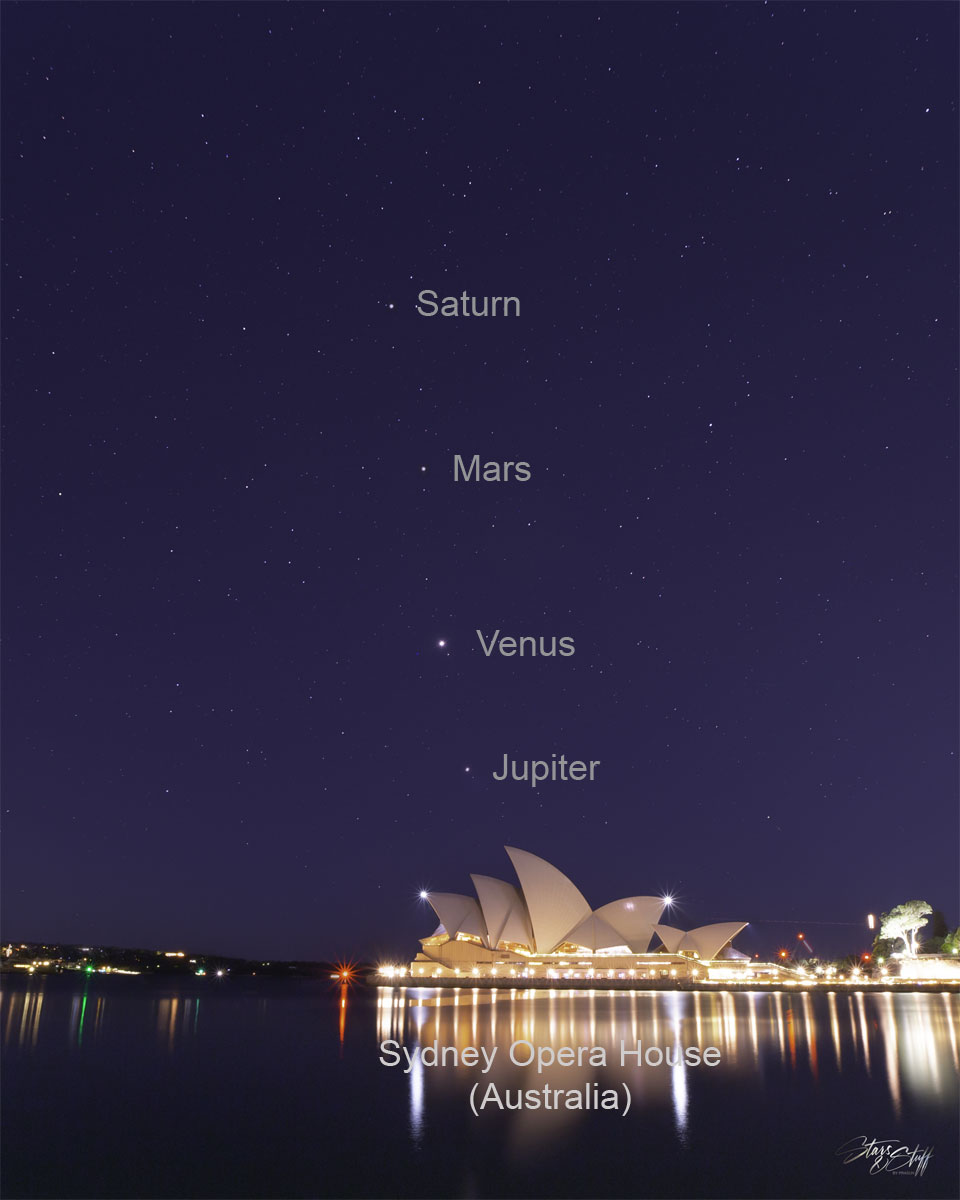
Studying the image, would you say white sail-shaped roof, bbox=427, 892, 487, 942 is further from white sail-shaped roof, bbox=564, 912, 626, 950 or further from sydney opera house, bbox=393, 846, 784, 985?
white sail-shaped roof, bbox=564, 912, 626, 950

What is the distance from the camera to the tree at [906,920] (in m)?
73.5

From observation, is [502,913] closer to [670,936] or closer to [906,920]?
[670,936]

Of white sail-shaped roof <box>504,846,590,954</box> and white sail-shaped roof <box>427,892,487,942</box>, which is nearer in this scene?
white sail-shaped roof <box>504,846,590,954</box>

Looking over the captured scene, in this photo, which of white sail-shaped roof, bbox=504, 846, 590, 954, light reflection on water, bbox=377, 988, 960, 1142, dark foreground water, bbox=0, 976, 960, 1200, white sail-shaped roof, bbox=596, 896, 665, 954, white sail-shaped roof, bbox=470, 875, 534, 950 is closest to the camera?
dark foreground water, bbox=0, 976, 960, 1200

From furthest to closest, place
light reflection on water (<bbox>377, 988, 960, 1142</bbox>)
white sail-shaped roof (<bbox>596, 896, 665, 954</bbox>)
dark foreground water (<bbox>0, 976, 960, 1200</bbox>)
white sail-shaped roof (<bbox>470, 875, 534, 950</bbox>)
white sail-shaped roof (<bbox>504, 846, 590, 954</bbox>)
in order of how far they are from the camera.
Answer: white sail-shaped roof (<bbox>596, 896, 665, 954</bbox>) < white sail-shaped roof (<bbox>470, 875, 534, 950</bbox>) < white sail-shaped roof (<bbox>504, 846, 590, 954</bbox>) < light reflection on water (<bbox>377, 988, 960, 1142</bbox>) < dark foreground water (<bbox>0, 976, 960, 1200</bbox>)

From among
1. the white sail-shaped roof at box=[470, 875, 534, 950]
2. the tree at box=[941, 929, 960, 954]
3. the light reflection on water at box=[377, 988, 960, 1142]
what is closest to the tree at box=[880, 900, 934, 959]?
the tree at box=[941, 929, 960, 954]

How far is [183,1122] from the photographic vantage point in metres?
20.5

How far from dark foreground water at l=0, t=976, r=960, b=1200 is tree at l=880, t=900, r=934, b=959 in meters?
37.5

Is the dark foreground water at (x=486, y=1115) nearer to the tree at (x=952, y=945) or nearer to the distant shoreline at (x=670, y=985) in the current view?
the distant shoreline at (x=670, y=985)

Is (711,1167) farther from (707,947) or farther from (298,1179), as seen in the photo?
(707,947)

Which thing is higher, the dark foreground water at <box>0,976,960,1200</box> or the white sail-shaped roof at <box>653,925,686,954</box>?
the white sail-shaped roof at <box>653,925,686,954</box>

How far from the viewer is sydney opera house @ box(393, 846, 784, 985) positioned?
2702 inches

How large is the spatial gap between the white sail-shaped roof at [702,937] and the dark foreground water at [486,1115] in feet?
124

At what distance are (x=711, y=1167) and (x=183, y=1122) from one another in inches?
458
